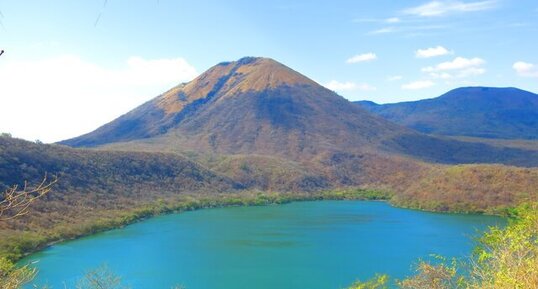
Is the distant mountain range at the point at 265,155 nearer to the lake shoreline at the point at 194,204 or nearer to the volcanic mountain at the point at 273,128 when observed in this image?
the volcanic mountain at the point at 273,128

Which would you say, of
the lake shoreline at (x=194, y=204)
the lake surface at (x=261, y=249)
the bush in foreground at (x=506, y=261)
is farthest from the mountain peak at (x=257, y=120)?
the bush in foreground at (x=506, y=261)

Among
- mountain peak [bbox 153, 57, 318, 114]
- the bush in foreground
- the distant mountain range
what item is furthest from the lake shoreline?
mountain peak [bbox 153, 57, 318, 114]

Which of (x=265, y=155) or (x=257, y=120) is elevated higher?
(x=257, y=120)

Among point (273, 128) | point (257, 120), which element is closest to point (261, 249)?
point (273, 128)

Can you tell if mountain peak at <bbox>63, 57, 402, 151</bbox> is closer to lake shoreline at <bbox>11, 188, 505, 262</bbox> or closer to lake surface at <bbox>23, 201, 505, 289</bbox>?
lake shoreline at <bbox>11, 188, 505, 262</bbox>

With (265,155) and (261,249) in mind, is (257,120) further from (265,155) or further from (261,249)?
(261,249)

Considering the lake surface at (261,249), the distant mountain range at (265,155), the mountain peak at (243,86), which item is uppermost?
the mountain peak at (243,86)
